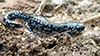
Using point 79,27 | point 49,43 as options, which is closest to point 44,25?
point 49,43

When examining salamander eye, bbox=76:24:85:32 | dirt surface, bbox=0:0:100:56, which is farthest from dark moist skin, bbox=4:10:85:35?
dirt surface, bbox=0:0:100:56

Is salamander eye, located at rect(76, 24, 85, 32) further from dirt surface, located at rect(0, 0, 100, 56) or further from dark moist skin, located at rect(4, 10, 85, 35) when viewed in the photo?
dirt surface, located at rect(0, 0, 100, 56)

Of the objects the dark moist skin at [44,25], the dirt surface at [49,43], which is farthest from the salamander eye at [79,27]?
the dirt surface at [49,43]

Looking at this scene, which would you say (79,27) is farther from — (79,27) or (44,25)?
(44,25)

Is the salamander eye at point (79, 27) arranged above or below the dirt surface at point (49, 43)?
above

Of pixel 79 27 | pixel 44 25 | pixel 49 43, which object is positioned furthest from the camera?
pixel 44 25

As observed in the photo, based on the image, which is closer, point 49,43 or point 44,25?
point 49,43

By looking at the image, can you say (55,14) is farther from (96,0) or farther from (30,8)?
(96,0)

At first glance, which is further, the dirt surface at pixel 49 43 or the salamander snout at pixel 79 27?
the salamander snout at pixel 79 27

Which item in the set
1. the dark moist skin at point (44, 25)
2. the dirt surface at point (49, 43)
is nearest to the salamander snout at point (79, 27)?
the dark moist skin at point (44, 25)

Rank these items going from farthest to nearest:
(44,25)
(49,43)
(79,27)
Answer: (44,25) < (79,27) < (49,43)

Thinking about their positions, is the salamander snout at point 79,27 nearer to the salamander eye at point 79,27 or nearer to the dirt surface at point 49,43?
the salamander eye at point 79,27
